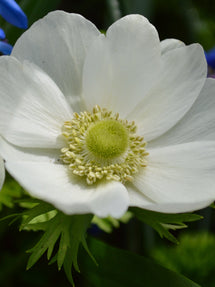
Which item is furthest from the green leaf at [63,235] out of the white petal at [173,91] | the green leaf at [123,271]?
the white petal at [173,91]

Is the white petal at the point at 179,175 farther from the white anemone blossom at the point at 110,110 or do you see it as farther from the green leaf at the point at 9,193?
the green leaf at the point at 9,193

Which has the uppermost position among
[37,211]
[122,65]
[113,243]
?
[122,65]

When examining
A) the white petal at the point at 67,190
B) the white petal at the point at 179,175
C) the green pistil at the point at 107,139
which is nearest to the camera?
the white petal at the point at 67,190

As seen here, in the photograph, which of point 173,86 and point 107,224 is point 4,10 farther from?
point 107,224

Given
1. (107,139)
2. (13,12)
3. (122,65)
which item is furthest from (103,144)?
(13,12)

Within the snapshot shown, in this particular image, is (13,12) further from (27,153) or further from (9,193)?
(9,193)

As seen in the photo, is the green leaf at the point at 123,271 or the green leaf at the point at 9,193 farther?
the green leaf at the point at 9,193

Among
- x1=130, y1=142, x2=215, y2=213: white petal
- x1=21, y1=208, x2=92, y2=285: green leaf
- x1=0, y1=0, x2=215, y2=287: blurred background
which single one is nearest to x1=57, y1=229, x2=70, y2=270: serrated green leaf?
x1=21, y1=208, x2=92, y2=285: green leaf

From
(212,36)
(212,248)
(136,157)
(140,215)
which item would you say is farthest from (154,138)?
(212,36)

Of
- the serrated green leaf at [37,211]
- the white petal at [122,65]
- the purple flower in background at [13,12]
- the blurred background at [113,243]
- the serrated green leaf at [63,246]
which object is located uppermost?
the purple flower in background at [13,12]
